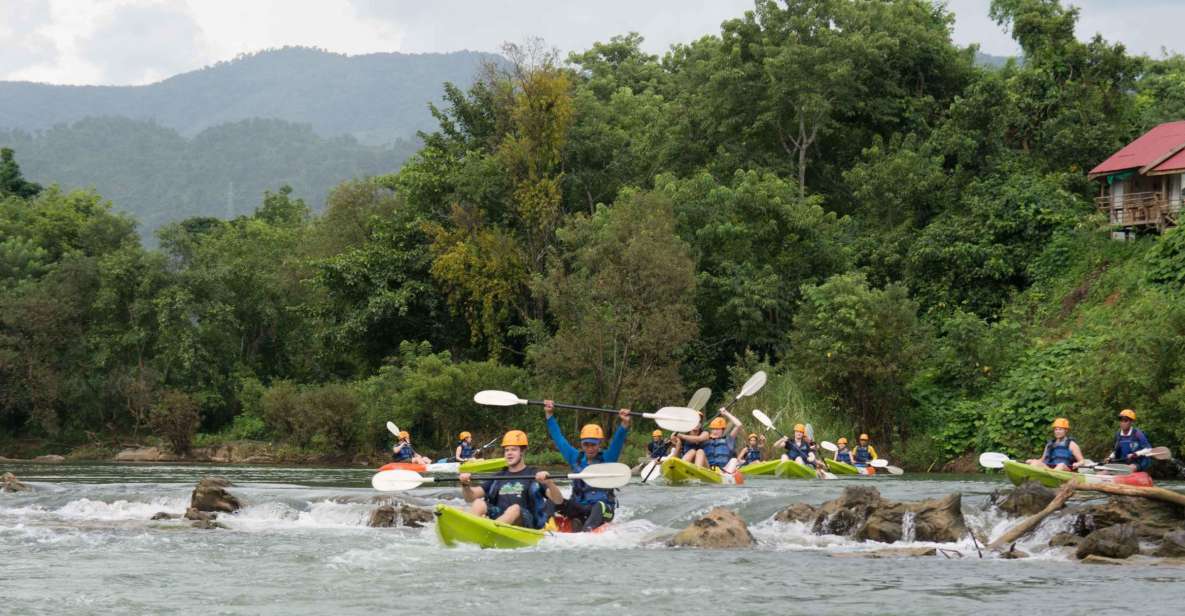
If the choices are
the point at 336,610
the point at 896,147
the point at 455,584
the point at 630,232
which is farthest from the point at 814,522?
the point at 896,147

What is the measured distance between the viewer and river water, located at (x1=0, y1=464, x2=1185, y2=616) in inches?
402

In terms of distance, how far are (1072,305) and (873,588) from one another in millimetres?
21894

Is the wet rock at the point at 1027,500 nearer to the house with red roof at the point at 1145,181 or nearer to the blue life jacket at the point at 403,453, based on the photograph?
the blue life jacket at the point at 403,453

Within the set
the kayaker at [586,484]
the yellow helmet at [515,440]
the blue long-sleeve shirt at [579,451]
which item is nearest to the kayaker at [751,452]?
the kayaker at [586,484]

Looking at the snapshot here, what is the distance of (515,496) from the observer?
13531 millimetres

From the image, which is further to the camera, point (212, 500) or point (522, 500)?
point (212, 500)

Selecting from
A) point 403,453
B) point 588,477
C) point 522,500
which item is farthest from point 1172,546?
point 403,453

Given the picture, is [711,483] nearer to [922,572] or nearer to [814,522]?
[814,522]

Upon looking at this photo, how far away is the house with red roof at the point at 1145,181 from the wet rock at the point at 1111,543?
19.5 metres

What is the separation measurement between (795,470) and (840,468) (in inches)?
101

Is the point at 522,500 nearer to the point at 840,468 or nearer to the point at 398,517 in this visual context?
the point at 398,517

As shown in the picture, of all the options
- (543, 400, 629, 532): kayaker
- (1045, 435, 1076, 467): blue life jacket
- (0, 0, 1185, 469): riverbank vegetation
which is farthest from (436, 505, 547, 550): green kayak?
(0, 0, 1185, 469): riverbank vegetation

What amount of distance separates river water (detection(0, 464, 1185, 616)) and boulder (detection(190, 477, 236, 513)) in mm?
396

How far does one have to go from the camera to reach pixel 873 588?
10.9 meters
